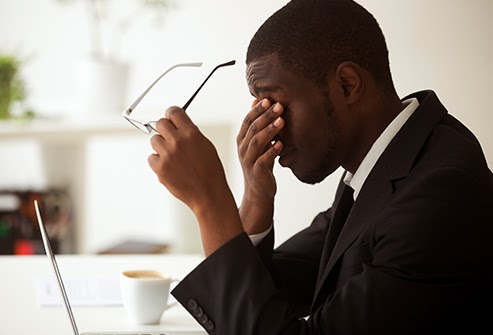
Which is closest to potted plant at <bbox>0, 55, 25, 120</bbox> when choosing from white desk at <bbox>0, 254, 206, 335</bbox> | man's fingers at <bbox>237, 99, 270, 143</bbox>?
white desk at <bbox>0, 254, 206, 335</bbox>

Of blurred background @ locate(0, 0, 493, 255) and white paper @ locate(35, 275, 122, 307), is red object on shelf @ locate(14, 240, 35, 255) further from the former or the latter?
white paper @ locate(35, 275, 122, 307)

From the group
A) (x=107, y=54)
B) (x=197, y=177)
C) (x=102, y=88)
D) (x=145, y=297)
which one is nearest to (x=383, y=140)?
(x=197, y=177)

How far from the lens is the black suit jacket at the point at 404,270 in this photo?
40.6 inches

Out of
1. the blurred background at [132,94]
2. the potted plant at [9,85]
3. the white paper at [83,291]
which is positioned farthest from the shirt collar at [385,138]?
the potted plant at [9,85]

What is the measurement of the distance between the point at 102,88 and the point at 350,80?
213 cm

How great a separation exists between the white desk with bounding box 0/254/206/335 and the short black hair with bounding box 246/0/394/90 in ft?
1.58

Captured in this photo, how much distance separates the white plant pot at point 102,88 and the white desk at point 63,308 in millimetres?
1393

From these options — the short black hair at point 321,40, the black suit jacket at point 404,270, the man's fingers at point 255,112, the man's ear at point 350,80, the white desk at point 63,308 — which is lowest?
the white desk at point 63,308

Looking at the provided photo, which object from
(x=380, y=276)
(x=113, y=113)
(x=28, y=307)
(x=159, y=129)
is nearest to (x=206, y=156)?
(x=159, y=129)

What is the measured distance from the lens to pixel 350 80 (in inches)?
48.8

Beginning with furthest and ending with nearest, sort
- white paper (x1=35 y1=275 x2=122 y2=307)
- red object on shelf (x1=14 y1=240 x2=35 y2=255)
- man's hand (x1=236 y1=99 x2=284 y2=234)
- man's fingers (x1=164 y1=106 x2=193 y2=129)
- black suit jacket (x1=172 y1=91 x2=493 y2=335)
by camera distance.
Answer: red object on shelf (x1=14 y1=240 x2=35 y2=255)
white paper (x1=35 y1=275 x2=122 y2=307)
man's hand (x1=236 y1=99 x2=284 y2=234)
man's fingers (x1=164 y1=106 x2=193 y2=129)
black suit jacket (x1=172 y1=91 x2=493 y2=335)

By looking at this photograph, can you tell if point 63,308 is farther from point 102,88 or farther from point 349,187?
point 102,88

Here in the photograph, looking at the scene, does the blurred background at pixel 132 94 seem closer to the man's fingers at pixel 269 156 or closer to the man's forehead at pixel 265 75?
the man's fingers at pixel 269 156

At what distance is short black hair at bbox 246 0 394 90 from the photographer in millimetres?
1227
